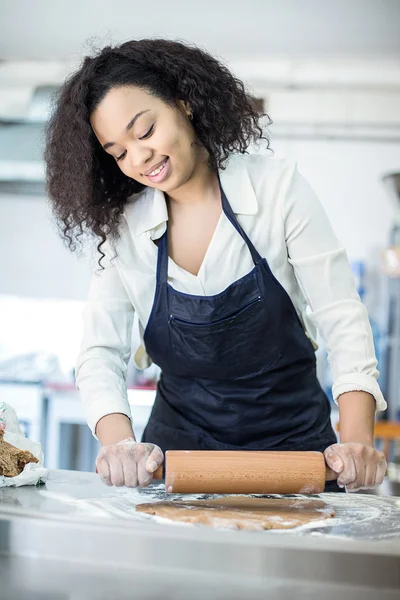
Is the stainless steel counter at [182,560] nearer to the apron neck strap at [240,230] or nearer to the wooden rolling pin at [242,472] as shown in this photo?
the wooden rolling pin at [242,472]

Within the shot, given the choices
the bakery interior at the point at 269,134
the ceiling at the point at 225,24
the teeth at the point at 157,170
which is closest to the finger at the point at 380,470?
the teeth at the point at 157,170

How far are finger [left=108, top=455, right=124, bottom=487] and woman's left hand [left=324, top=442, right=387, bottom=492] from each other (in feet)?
1.17

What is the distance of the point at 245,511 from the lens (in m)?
1.16

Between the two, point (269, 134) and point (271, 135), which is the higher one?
point (271, 135)

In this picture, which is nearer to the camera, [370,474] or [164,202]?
[370,474]

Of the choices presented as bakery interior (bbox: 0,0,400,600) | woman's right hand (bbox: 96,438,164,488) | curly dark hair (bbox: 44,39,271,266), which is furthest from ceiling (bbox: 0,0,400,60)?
woman's right hand (bbox: 96,438,164,488)

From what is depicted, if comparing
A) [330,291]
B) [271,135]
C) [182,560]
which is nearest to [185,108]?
[330,291]

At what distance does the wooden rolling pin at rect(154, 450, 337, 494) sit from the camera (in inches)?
45.6

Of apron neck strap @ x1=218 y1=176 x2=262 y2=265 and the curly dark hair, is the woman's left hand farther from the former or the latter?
the curly dark hair

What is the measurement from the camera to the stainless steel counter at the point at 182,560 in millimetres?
910

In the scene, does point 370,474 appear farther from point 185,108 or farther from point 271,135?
point 271,135

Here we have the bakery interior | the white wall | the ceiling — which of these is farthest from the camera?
the white wall

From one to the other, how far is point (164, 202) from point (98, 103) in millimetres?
278

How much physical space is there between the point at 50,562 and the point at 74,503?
0.19 meters
